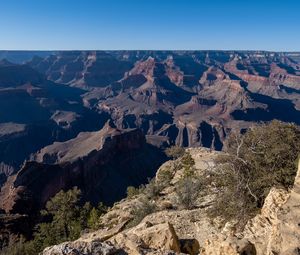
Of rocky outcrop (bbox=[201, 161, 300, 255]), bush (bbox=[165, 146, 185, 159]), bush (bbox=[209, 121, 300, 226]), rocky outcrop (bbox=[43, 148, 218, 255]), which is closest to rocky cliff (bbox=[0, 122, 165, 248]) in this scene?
bush (bbox=[165, 146, 185, 159])

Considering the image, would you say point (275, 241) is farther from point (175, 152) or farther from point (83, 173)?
point (83, 173)

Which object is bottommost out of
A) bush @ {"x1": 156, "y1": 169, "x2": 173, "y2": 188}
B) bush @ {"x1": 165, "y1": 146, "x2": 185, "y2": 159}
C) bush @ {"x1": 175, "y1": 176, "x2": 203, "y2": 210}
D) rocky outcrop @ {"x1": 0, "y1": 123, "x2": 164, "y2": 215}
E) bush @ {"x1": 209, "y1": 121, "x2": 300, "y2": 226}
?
rocky outcrop @ {"x1": 0, "y1": 123, "x2": 164, "y2": 215}

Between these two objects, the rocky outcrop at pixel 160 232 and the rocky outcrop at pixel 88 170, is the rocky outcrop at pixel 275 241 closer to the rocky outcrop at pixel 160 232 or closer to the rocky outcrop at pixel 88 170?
the rocky outcrop at pixel 160 232

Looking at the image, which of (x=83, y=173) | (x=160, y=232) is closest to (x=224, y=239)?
(x=160, y=232)

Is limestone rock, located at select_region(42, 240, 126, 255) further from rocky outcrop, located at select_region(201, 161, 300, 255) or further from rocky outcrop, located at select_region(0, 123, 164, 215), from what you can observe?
rocky outcrop, located at select_region(0, 123, 164, 215)

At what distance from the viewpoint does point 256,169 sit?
2266 centimetres

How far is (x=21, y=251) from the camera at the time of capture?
3153cm

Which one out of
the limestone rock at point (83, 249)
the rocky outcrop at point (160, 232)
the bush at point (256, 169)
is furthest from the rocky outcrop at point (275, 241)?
the bush at point (256, 169)

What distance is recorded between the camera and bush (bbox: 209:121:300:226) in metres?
21.3

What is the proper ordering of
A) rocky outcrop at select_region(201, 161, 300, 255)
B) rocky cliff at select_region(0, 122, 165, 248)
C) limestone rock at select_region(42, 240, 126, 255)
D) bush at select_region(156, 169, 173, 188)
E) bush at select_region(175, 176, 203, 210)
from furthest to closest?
1. rocky cliff at select_region(0, 122, 165, 248)
2. bush at select_region(156, 169, 173, 188)
3. bush at select_region(175, 176, 203, 210)
4. limestone rock at select_region(42, 240, 126, 255)
5. rocky outcrop at select_region(201, 161, 300, 255)

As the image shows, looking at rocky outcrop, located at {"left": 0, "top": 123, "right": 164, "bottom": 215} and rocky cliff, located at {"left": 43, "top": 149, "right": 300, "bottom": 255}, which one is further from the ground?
rocky cliff, located at {"left": 43, "top": 149, "right": 300, "bottom": 255}

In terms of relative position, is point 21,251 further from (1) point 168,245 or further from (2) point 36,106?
(2) point 36,106

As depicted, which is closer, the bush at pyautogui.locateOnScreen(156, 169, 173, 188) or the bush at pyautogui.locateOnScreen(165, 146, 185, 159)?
the bush at pyautogui.locateOnScreen(156, 169, 173, 188)

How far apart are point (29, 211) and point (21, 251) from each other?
32904mm
